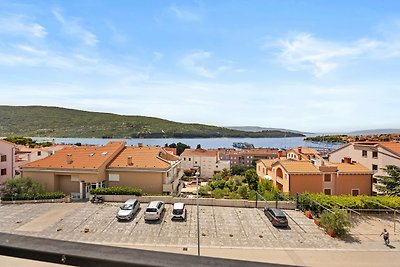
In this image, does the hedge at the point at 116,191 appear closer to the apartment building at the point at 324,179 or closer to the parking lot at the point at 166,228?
the parking lot at the point at 166,228

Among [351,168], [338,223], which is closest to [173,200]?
[338,223]

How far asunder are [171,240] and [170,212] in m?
4.52

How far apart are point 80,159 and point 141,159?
4674 mm

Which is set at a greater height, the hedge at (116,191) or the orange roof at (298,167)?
the orange roof at (298,167)

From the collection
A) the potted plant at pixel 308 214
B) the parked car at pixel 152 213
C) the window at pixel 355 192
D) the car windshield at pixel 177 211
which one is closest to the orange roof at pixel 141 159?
the parked car at pixel 152 213

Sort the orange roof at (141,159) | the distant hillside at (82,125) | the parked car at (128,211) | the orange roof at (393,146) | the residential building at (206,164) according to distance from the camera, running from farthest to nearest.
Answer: the residential building at (206,164) → the distant hillside at (82,125) → the orange roof at (393,146) → the orange roof at (141,159) → the parked car at (128,211)

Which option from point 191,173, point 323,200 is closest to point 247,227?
point 323,200

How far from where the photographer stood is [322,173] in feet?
81.8

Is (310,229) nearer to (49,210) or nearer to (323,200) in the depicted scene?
(323,200)

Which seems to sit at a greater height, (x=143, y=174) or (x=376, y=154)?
(x=376, y=154)

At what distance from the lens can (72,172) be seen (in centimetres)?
2369

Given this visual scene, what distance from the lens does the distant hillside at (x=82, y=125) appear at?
51.2 m

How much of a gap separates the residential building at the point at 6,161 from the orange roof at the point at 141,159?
11.6m

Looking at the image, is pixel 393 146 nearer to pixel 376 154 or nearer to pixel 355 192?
pixel 376 154
